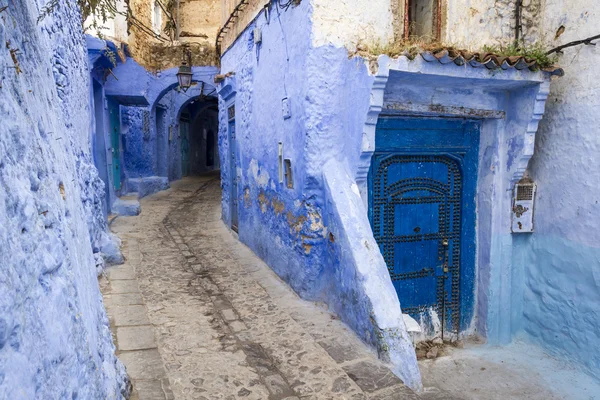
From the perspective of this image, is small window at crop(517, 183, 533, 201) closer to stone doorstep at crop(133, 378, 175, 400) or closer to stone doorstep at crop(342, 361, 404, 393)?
stone doorstep at crop(342, 361, 404, 393)

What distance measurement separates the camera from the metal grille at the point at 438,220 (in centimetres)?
550

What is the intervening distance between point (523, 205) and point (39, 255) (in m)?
5.50

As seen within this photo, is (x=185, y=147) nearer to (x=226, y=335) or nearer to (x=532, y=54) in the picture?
(x=226, y=335)

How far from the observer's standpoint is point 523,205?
18.5ft

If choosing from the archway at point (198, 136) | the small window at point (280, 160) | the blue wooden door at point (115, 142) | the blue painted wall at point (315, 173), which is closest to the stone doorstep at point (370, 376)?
the blue painted wall at point (315, 173)

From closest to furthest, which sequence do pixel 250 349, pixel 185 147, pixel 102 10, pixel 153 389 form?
1. pixel 102 10
2. pixel 153 389
3. pixel 250 349
4. pixel 185 147

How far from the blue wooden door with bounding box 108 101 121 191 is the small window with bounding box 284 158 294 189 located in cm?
655

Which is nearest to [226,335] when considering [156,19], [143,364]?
[143,364]

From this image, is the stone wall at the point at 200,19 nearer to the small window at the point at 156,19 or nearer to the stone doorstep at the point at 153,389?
the small window at the point at 156,19

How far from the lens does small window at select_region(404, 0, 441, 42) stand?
5.35 meters

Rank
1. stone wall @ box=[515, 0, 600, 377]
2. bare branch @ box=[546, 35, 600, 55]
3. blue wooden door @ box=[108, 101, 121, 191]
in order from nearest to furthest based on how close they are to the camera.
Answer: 1. bare branch @ box=[546, 35, 600, 55]
2. stone wall @ box=[515, 0, 600, 377]
3. blue wooden door @ box=[108, 101, 121, 191]

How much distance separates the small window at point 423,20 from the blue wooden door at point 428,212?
1.02 metres

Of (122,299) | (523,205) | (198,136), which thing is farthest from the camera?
(198,136)

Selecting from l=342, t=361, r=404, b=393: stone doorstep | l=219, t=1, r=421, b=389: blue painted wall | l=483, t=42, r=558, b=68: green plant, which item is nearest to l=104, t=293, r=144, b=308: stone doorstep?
l=219, t=1, r=421, b=389: blue painted wall
